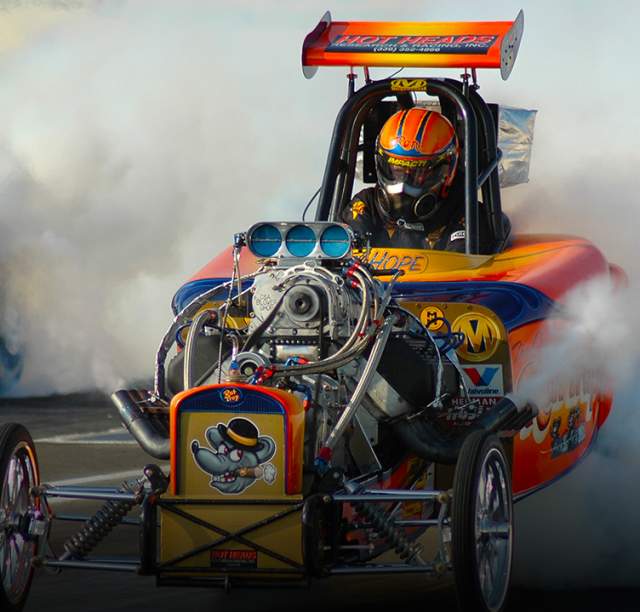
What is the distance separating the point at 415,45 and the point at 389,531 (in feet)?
14.8

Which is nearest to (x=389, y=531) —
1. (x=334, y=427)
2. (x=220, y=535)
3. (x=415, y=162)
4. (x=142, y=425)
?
(x=334, y=427)

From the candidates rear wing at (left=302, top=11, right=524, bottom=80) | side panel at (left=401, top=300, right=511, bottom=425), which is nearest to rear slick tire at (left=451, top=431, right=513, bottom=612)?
side panel at (left=401, top=300, right=511, bottom=425)

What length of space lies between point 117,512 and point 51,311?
10839 mm

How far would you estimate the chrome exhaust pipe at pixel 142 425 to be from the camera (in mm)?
8344

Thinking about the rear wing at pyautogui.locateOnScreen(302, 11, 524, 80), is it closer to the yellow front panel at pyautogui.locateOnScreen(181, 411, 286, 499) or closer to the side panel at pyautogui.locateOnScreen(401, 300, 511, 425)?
the side panel at pyautogui.locateOnScreen(401, 300, 511, 425)

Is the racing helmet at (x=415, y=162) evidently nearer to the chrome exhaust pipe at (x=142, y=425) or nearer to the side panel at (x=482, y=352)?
the side panel at (x=482, y=352)

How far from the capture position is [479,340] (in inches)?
372

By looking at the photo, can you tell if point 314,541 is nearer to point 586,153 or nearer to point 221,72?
point 586,153

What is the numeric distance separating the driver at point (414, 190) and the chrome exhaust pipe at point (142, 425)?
280 centimetres

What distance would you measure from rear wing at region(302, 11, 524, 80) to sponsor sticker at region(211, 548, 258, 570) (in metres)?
4.51

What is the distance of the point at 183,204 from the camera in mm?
22250

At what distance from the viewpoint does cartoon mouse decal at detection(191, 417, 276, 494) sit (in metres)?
7.70

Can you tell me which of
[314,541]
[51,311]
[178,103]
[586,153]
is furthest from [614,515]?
[178,103]

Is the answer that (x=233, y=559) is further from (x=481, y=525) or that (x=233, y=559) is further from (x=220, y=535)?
(x=481, y=525)
